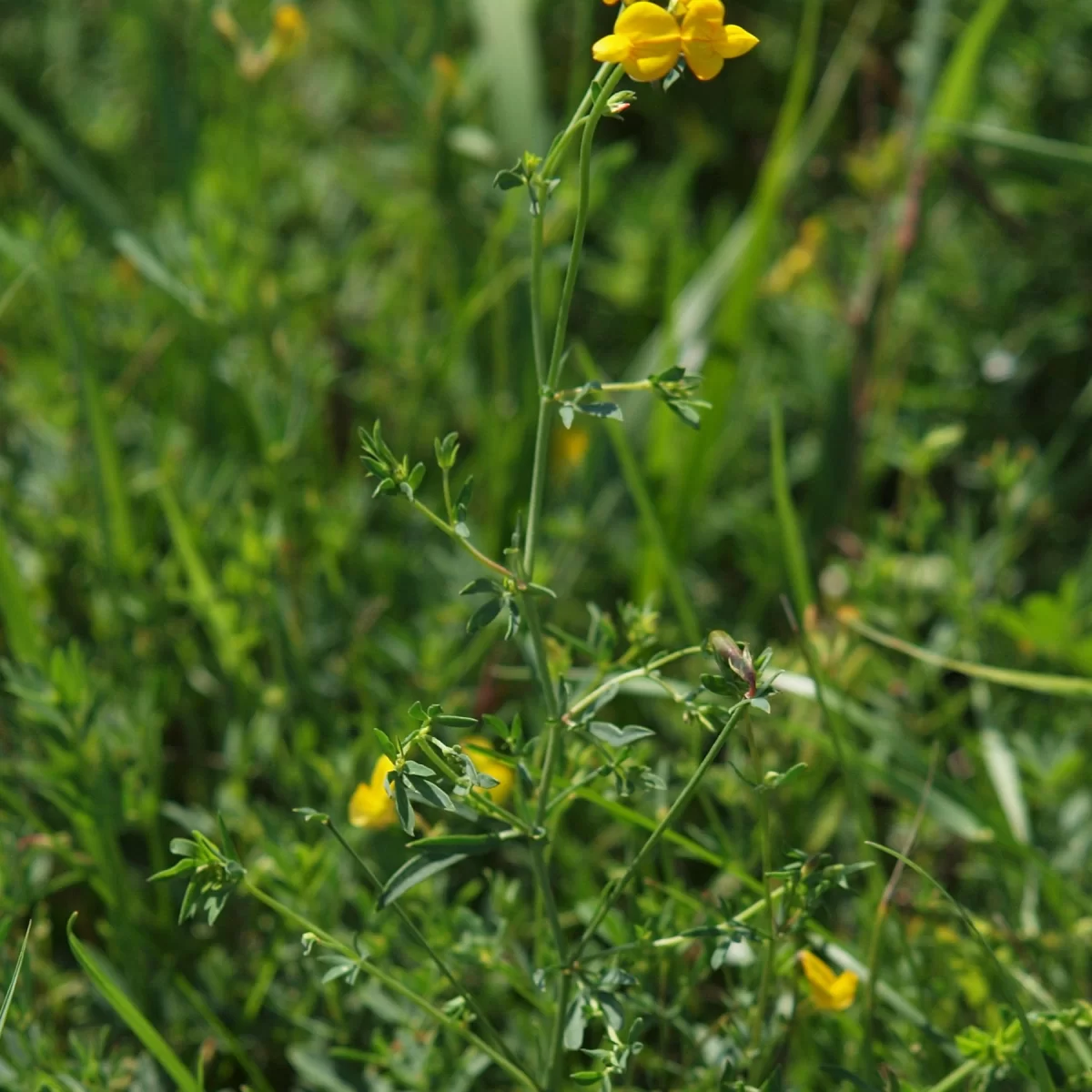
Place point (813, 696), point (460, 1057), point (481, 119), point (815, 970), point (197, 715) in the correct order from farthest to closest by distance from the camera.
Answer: point (481, 119), point (197, 715), point (813, 696), point (460, 1057), point (815, 970)

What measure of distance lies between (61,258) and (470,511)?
854 millimetres

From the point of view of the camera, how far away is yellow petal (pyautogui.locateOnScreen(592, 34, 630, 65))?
974mm

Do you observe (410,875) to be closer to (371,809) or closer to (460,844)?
(460,844)

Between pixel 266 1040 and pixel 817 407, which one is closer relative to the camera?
pixel 266 1040

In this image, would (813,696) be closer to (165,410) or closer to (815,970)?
(815,970)

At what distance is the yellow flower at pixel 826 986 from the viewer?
4.24 ft

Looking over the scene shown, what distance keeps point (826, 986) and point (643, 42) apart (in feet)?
3.08

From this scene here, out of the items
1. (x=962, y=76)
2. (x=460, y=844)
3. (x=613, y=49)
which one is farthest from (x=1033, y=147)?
(x=460, y=844)

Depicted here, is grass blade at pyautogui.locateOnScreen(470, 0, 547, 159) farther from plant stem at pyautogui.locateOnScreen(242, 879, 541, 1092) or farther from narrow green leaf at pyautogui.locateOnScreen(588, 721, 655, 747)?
plant stem at pyautogui.locateOnScreen(242, 879, 541, 1092)

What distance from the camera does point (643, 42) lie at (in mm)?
992

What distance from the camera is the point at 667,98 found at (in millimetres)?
3014

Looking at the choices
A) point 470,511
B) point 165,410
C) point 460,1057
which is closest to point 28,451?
point 165,410

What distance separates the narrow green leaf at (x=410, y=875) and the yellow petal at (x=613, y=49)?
0.70m

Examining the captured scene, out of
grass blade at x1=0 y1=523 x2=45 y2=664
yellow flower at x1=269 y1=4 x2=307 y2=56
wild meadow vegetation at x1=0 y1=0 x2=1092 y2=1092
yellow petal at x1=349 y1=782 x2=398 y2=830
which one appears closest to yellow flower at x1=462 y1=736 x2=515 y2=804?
wild meadow vegetation at x1=0 y1=0 x2=1092 y2=1092
